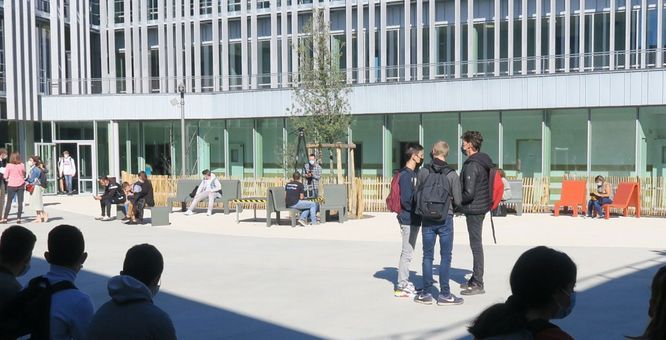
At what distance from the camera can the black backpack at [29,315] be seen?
12.1 feet

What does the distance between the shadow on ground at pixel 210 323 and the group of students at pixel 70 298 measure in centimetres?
302

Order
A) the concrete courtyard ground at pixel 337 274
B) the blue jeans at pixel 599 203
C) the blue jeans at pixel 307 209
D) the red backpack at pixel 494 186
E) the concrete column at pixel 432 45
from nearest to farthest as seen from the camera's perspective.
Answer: the concrete courtyard ground at pixel 337 274
the red backpack at pixel 494 186
the blue jeans at pixel 307 209
the blue jeans at pixel 599 203
the concrete column at pixel 432 45

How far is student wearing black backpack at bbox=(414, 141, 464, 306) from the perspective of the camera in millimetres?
8031

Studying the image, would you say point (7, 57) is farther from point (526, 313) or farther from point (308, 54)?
point (526, 313)

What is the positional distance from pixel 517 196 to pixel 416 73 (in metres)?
8.32

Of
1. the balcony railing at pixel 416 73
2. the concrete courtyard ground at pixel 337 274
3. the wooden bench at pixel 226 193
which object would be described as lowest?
the concrete courtyard ground at pixel 337 274

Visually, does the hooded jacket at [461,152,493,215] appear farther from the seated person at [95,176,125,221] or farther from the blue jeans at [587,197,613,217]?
the seated person at [95,176,125,221]

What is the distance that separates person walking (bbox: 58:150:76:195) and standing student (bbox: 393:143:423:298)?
2480cm

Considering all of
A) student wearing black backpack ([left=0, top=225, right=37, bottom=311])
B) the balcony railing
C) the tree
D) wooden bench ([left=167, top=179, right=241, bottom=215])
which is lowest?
wooden bench ([left=167, top=179, right=241, bottom=215])

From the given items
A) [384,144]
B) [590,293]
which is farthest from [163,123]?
[590,293]

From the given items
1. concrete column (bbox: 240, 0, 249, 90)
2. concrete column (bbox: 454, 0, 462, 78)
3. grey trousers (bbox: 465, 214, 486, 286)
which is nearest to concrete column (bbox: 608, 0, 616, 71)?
concrete column (bbox: 454, 0, 462, 78)

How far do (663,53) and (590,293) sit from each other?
17468 mm

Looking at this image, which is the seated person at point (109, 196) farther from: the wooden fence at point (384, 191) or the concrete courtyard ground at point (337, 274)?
the wooden fence at point (384, 191)

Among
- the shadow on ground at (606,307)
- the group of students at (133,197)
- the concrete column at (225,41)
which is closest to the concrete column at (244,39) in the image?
the concrete column at (225,41)
